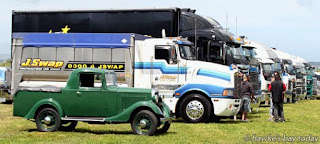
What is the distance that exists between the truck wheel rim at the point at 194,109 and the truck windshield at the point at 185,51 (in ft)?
5.10

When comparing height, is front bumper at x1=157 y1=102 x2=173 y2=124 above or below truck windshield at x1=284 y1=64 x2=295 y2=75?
below

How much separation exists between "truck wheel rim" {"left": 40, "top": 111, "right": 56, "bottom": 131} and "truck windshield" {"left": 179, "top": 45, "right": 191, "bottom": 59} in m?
5.70

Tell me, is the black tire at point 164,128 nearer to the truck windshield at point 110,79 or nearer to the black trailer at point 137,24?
the truck windshield at point 110,79

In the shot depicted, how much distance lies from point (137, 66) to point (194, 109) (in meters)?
2.36

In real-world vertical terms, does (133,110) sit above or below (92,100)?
A: below

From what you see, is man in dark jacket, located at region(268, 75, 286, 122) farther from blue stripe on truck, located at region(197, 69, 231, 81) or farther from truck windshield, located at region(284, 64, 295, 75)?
truck windshield, located at region(284, 64, 295, 75)

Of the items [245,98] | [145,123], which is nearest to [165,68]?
[245,98]

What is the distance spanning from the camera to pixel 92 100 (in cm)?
1543

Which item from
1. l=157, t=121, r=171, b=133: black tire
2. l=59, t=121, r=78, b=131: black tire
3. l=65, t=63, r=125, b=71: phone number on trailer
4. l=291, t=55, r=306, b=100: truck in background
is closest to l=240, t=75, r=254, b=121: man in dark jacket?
l=65, t=63, r=125, b=71: phone number on trailer

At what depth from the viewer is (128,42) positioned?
63.8 ft

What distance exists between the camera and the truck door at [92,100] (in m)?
15.4

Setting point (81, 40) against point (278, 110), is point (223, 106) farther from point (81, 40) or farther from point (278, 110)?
point (81, 40)

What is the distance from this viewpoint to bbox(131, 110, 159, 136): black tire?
14742 mm

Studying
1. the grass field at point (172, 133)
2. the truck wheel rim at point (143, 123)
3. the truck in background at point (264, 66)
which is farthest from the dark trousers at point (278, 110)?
the truck in background at point (264, 66)
